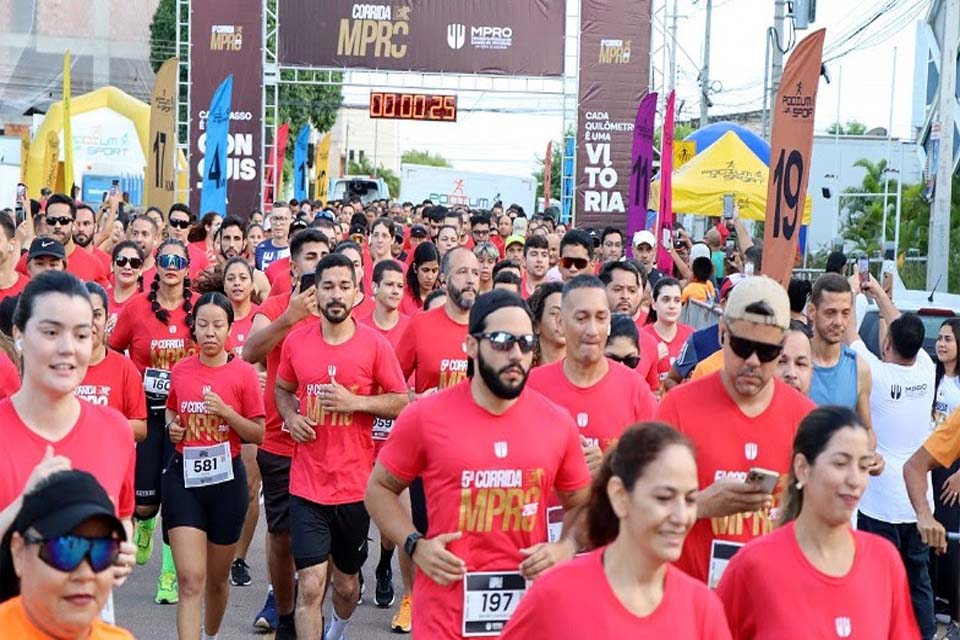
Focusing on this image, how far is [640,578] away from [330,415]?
4.32 meters

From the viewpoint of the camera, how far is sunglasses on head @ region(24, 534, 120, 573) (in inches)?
136

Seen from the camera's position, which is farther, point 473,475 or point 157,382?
point 157,382

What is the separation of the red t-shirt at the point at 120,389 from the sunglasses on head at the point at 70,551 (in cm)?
416

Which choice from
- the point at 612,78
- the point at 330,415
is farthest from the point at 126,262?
the point at 612,78

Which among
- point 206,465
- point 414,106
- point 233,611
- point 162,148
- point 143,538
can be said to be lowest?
point 233,611

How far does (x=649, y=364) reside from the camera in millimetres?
8938

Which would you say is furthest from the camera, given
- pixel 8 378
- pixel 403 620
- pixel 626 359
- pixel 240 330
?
pixel 240 330

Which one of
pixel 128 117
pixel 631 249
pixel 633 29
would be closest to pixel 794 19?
pixel 633 29

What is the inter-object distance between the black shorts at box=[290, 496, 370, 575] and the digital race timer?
21083 mm

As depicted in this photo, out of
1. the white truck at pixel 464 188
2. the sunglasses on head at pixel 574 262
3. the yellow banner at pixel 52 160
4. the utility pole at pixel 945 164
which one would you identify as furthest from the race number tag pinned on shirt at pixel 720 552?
the white truck at pixel 464 188

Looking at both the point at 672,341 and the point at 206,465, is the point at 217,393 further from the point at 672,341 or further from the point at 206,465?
the point at 672,341

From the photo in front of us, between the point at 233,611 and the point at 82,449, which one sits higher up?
the point at 82,449

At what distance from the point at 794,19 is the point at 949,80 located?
6.62 m

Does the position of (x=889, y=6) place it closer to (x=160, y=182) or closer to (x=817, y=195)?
(x=817, y=195)
